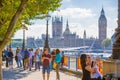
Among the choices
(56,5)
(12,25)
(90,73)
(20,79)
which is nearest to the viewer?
(12,25)

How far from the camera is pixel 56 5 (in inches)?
1128

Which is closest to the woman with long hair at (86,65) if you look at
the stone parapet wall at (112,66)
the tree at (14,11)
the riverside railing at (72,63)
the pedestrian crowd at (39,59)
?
the tree at (14,11)

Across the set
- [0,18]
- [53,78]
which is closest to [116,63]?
[0,18]

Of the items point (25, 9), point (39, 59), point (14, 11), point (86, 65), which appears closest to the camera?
point (86, 65)

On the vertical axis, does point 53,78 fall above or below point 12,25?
below

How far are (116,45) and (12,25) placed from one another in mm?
6506

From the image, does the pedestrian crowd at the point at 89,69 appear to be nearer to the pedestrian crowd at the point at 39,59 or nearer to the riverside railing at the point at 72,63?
the pedestrian crowd at the point at 39,59

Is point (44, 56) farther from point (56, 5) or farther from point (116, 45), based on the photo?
point (56, 5)

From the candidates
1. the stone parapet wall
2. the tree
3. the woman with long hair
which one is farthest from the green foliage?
the stone parapet wall

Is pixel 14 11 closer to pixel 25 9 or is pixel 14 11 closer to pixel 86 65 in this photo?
pixel 25 9

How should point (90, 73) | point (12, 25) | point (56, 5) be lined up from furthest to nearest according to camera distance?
point (56, 5), point (90, 73), point (12, 25)

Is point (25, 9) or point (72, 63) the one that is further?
point (72, 63)

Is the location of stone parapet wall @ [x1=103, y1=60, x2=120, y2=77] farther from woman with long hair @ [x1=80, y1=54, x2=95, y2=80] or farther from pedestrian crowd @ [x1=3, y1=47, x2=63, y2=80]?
pedestrian crowd @ [x1=3, y1=47, x2=63, y2=80]

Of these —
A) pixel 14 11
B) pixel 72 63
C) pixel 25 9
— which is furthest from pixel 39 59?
pixel 14 11
